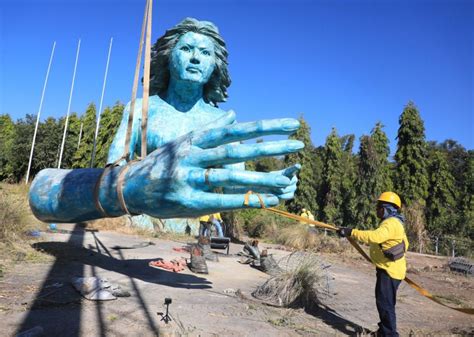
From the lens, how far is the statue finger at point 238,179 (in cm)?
166

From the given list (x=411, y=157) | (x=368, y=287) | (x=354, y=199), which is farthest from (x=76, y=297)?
(x=411, y=157)

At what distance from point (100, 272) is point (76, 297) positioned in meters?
1.14

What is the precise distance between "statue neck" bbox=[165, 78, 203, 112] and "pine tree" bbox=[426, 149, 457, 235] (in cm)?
1840

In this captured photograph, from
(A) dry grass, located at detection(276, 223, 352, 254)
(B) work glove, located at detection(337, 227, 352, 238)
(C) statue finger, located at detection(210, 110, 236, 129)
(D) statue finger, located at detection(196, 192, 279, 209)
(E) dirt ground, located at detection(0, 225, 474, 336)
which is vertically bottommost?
(E) dirt ground, located at detection(0, 225, 474, 336)

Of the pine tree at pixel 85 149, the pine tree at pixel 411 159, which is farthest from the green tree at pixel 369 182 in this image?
the pine tree at pixel 85 149

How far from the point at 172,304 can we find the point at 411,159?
705 inches

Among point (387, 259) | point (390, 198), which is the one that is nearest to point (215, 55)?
point (390, 198)

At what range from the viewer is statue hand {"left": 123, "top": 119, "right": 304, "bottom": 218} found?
5.41ft

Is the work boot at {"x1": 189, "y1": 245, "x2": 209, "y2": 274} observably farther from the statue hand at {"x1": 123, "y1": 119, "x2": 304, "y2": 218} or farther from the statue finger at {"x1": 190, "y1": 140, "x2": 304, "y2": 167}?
the statue finger at {"x1": 190, "y1": 140, "x2": 304, "y2": 167}

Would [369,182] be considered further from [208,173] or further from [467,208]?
[208,173]

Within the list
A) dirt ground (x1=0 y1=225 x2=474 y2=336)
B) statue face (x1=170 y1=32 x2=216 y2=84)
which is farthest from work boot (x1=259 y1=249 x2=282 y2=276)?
statue face (x1=170 y1=32 x2=216 y2=84)

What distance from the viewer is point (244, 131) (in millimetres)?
1655

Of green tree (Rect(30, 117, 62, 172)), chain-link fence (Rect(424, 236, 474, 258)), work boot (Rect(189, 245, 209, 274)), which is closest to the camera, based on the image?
work boot (Rect(189, 245, 209, 274))

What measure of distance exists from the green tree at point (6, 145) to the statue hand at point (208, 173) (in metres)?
23.1
